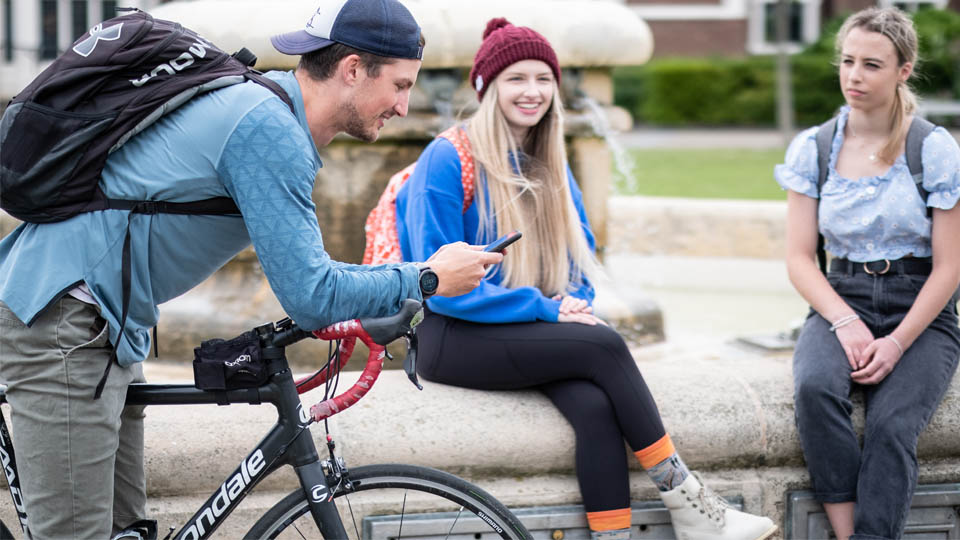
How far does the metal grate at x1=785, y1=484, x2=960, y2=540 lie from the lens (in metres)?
3.27

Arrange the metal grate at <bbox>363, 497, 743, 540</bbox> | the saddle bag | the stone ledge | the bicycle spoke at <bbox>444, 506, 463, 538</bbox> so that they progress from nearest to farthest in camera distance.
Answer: the saddle bag, the bicycle spoke at <bbox>444, 506, 463, 538</bbox>, the metal grate at <bbox>363, 497, 743, 540</bbox>, the stone ledge

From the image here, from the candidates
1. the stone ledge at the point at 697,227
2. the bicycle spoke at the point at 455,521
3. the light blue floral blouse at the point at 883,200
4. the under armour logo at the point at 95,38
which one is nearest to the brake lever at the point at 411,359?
the bicycle spoke at the point at 455,521

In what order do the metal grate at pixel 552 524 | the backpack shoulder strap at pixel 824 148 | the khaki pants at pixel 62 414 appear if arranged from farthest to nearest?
the backpack shoulder strap at pixel 824 148 < the metal grate at pixel 552 524 < the khaki pants at pixel 62 414

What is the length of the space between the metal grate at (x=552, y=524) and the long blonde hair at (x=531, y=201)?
2.20 feet

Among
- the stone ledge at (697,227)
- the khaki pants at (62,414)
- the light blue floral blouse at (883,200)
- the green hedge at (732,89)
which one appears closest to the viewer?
the khaki pants at (62,414)

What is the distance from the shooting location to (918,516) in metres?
3.29

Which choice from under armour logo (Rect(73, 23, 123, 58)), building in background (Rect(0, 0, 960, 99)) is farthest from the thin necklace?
building in background (Rect(0, 0, 960, 99))

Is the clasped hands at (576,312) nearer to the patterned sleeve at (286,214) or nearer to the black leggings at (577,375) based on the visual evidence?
the black leggings at (577,375)

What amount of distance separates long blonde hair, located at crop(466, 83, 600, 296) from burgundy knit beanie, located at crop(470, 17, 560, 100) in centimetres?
5

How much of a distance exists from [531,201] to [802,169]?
Result: 2.64 feet

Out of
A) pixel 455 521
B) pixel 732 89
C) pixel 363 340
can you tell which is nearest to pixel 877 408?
pixel 455 521

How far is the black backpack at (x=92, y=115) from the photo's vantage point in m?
2.16

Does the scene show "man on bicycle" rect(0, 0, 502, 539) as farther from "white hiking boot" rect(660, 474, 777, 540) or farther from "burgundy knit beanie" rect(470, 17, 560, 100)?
"burgundy knit beanie" rect(470, 17, 560, 100)

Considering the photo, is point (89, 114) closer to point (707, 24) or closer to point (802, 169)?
point (802, 169)
